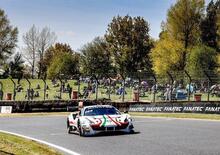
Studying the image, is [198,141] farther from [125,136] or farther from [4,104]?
[4,104]

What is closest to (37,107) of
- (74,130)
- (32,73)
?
(74,130)

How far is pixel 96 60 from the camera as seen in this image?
88.1m

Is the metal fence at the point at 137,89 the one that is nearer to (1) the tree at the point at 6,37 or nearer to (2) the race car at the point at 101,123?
(2) the race car at the point at 101,123

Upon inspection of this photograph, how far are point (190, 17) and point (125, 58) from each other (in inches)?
980

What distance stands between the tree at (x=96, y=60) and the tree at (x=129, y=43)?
208 cm

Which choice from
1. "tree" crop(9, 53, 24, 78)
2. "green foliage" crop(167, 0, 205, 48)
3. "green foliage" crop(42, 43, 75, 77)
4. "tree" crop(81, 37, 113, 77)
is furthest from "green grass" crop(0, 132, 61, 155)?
"green foliage" crop(42, 43, 75, 77)

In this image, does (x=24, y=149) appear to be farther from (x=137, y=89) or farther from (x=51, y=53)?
(x=51, y=53)

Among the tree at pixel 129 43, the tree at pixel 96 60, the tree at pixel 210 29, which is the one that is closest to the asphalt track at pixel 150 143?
the tree at pixel 210 29

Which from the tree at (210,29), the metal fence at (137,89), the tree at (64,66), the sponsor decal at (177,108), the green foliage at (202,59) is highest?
the tree at (210,29)

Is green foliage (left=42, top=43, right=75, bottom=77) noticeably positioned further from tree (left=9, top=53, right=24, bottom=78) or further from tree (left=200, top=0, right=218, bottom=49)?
tree (left=200, top=0, right=218, bottom=49)

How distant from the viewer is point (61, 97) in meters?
45.9

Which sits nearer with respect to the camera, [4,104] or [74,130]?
[74,130]

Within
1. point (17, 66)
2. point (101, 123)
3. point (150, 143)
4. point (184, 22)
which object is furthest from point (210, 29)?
point (150, 143)

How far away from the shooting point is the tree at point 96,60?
8669 cm
